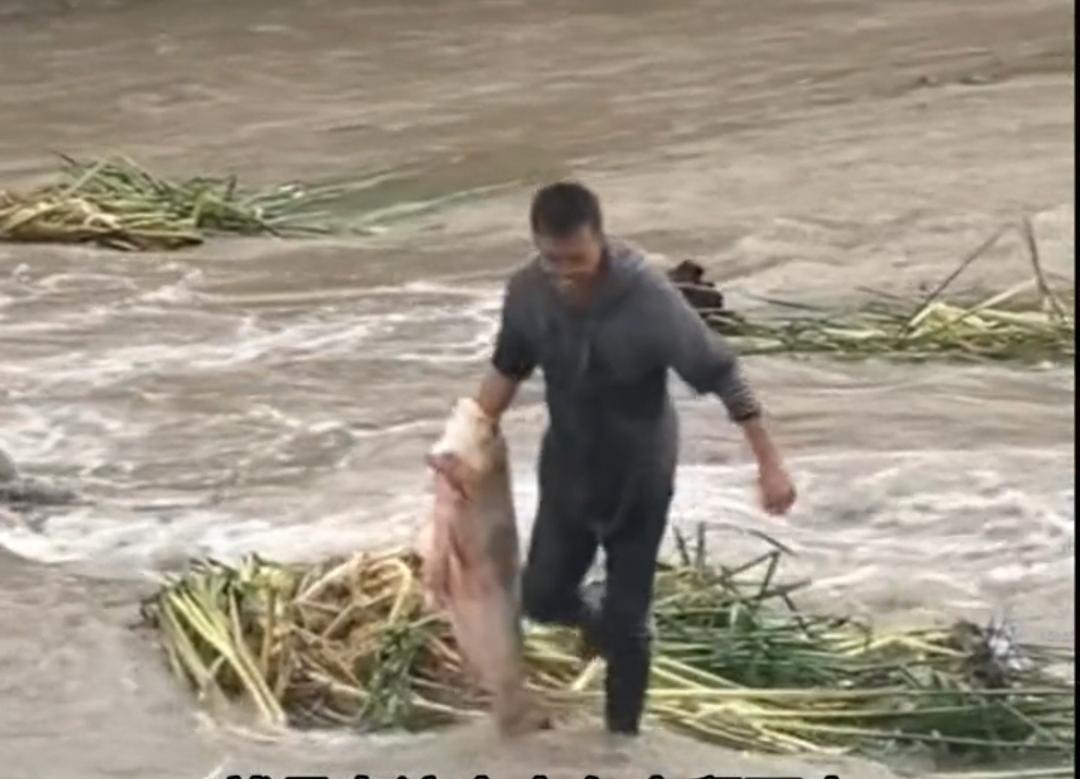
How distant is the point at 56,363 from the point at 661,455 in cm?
571

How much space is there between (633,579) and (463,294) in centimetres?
623

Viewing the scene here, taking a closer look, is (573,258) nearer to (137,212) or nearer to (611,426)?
(611,426)

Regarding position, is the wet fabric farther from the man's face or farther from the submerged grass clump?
the submerged grass clump

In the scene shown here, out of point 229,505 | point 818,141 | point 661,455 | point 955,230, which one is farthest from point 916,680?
point 818,141

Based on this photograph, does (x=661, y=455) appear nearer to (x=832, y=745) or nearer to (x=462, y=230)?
(x=832, y=745)

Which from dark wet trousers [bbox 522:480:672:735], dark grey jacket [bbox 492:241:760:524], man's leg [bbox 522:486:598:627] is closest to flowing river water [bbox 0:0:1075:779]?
dark wet trousers [bbox 522:480:672:735]

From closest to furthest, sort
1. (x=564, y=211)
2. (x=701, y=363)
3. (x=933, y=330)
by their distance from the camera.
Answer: (x=564, y=211) < (x=701, y=363) < (x=933, y=330)

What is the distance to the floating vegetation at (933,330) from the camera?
10.1 metres

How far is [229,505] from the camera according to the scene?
28.1 feet

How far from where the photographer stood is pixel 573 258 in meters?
5.28

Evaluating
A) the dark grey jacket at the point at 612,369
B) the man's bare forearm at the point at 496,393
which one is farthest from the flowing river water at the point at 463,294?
the man's bare forearm at the point at 496,393

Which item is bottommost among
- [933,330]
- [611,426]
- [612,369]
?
[933,330]

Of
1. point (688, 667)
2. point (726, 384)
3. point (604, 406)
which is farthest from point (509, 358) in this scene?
point (688, 667)

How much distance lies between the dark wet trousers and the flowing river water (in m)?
0.24
